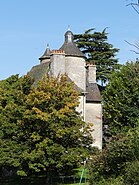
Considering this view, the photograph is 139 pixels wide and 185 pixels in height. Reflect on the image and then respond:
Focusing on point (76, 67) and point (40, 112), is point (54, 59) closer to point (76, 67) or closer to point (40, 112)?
point (76, 67)

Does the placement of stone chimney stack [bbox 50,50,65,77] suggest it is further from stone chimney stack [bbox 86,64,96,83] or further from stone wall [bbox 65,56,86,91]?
stone chimney stack [bbox 86,64,96,83]

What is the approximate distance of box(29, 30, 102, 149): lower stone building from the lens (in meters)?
43.3

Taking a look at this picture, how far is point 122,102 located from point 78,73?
6.50 metres

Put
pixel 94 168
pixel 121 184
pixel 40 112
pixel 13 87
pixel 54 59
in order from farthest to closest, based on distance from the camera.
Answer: pixel 54 59 < pixel 13 87 < pixel 40 112 < pixel 94 168 < pixel 121 184

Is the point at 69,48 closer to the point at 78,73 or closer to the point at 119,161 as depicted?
the point at 78,73

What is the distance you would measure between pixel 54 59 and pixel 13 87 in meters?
6.85

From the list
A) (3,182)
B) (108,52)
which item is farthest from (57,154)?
(108,52)

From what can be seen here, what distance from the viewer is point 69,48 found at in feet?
149

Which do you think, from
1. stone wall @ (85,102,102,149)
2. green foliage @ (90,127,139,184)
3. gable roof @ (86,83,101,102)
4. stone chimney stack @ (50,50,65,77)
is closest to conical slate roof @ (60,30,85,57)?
stone chimney stack @ (50,50,65,77)

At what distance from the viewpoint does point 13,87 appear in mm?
37500

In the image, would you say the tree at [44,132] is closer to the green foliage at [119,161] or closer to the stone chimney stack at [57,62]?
the stone chimney stack at [57,62]

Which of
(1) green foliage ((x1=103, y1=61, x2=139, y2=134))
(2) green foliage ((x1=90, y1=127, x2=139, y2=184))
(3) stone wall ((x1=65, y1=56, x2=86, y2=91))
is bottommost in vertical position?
(2) green foliage ((x1=90, y1=127, x2=139, y2=184))

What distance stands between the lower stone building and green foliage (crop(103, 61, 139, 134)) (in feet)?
9.71

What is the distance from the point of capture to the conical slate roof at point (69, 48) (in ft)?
148
